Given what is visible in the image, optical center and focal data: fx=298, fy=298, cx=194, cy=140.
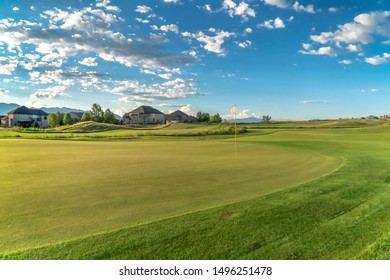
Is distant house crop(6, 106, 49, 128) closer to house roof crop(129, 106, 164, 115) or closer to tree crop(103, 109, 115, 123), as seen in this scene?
house roof crop(129, 106, 164, 115)

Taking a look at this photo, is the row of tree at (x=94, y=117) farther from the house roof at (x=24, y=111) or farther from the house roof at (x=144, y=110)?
the house roof at (x=144, y=110)

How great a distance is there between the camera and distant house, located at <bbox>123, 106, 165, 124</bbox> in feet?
335

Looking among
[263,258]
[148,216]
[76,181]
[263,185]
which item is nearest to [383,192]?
[263,185]

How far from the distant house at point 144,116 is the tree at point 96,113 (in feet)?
108

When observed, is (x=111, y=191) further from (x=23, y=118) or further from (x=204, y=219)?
(x=23, y=118)

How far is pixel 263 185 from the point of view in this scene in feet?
26.2

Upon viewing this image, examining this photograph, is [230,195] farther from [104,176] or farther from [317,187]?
[104,176]

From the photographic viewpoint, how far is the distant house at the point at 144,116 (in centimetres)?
10225

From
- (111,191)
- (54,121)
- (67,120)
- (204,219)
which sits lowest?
(204,219)

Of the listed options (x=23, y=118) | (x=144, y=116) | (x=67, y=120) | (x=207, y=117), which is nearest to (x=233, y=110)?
(x=67, y=120)

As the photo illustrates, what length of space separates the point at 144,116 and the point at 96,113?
39089 mm

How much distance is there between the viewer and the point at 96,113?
215 ft

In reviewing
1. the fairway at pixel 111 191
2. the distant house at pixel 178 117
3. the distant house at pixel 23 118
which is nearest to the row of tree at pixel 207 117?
the distant house at pixel 178 117

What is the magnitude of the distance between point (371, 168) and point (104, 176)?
9545 millimetres
